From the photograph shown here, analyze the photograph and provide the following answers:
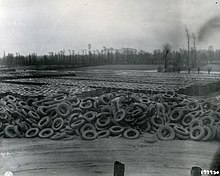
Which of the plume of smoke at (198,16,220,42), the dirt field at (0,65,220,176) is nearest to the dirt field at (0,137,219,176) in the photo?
the dirt field at (0,65,220,176)

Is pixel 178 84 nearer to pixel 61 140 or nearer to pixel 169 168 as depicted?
pixel 169 168

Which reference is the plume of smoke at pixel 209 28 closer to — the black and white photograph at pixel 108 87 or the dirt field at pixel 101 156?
the black and white photograph at pixel 108 87

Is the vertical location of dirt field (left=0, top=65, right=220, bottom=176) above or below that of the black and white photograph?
below

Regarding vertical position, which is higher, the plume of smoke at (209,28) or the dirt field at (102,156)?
the plume of smoke at (209,28)

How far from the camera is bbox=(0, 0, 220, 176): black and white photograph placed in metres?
4.87

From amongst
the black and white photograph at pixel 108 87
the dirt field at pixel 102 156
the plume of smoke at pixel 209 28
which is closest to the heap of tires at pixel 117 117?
the black and white photograph at pixel 108 87

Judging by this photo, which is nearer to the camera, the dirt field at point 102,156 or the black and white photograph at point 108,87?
the dirt field at point 102,156

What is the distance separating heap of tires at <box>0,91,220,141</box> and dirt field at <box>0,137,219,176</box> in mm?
168

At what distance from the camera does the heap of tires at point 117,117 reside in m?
5.49

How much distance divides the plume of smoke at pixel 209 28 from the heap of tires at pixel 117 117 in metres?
1.17

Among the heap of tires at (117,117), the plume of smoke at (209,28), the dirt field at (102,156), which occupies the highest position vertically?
the plume of smoke at (209,28)

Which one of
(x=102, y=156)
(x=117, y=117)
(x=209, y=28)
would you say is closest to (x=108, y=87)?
(x=117, y=117)

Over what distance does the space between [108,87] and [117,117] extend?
1.92ft

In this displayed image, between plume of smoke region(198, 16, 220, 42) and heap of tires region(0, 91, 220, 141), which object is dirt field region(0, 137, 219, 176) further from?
plume of smoke region(198, 16, 220, 42)
